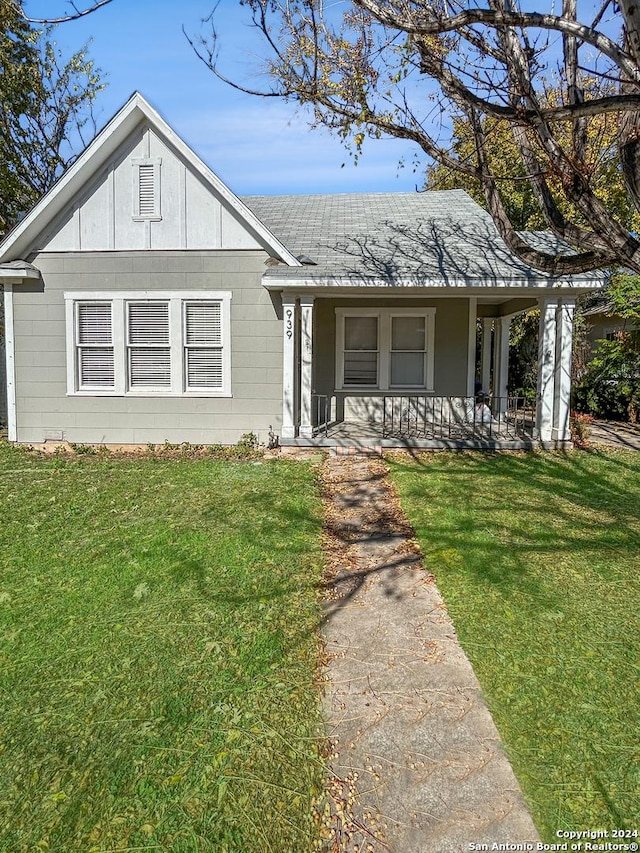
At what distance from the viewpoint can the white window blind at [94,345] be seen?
10.2 meters

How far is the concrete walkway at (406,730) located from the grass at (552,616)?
123mm

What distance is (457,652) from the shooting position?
137 inches

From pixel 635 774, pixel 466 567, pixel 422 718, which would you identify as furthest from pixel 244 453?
pixel 635 774

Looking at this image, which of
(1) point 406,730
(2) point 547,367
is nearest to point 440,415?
(2) point 547,367

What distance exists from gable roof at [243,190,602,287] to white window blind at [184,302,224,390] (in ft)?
4.64

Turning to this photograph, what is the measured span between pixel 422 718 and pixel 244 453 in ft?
23.6

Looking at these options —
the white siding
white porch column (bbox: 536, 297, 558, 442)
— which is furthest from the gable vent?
white porch column (bbox: 536, 297, 558, 442)

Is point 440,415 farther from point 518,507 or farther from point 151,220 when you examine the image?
point 151,220

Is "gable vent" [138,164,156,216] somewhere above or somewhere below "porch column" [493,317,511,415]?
above

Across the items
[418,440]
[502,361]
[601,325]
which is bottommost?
[418,440]

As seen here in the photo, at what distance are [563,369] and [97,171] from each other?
29.5 ft

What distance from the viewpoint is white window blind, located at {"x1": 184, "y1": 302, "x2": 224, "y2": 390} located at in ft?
32.8

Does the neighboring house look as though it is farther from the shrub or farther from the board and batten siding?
the board and batten siding

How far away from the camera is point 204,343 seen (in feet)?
32.9
